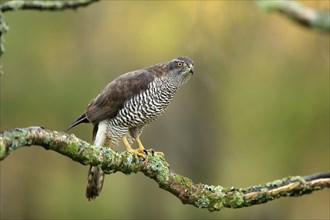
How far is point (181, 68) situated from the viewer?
6758 mm

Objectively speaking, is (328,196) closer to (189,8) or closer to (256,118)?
(256,118)

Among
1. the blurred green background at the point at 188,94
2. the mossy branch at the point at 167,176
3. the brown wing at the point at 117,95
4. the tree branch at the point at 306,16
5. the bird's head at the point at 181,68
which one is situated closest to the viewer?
the tree branch at the point at 306,16

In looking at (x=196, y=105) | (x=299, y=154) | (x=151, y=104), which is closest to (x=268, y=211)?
(x=299, y=154)

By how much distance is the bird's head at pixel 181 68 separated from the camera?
6.74 metres

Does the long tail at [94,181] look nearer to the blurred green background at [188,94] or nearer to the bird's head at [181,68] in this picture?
the bird's head at [181,68]

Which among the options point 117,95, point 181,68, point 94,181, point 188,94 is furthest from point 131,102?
point 188,94

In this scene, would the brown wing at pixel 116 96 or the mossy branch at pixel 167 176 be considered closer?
the mossy branch at pixel 167 176

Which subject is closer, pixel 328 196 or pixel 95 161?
pixel 95 161

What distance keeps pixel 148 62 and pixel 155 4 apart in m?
1.68

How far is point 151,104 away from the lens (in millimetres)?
6730

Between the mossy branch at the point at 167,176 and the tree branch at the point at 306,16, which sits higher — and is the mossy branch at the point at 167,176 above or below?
above

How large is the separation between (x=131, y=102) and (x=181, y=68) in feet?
1.70

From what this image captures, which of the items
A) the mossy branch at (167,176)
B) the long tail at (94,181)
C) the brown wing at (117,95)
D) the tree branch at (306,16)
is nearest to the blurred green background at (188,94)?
the brown wing at (117,95)

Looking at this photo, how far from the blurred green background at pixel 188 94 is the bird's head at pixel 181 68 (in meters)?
8.31
